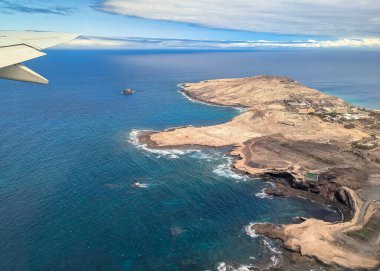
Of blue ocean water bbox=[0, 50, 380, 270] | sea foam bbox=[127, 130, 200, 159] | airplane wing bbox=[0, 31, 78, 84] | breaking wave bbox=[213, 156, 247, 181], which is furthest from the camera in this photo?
sea foam bbox=[127, 130, 200, 159]

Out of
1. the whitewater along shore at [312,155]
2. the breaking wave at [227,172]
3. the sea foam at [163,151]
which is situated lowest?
the sea foam at [163,151]

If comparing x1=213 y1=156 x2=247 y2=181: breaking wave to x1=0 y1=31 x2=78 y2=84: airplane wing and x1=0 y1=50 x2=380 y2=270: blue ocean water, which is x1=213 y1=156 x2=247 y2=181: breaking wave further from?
x1=0 y1=31 x2=78 y2=84: airplane wing

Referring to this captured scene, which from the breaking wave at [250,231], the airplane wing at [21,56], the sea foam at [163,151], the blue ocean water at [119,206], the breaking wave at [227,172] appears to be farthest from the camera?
the sea foam at [163,151]

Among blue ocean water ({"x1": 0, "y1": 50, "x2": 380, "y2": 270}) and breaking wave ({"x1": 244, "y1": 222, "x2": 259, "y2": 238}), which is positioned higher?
breaking wave ({"x1": 244, "y1": 222, "x2": 259, "y2": 238})

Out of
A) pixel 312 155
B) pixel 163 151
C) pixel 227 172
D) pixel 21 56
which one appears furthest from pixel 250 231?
pixel 21 56

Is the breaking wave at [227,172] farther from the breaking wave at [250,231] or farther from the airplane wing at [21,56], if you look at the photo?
the airplane wing at [21,56]

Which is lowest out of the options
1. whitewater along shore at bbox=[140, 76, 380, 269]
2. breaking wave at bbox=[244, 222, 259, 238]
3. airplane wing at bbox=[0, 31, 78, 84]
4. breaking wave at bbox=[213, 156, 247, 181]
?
breaking wave at bbox=[213, 156, 247, 181]

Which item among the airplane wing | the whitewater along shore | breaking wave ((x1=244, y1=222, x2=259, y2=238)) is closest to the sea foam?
the whitewater along shore

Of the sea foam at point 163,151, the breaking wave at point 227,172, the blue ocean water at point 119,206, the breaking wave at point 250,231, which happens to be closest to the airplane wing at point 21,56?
the blue ocean water at point 119,206

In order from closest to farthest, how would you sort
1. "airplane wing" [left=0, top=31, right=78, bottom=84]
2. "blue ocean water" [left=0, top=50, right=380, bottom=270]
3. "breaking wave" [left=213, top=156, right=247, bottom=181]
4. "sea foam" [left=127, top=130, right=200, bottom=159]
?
"airplane wing" [left=0, top=31, right=78, bottom=84] → "blue ocean water" [left=0, top=50, right=380, bottom=270] → "breaking wave" [left=213, top=156, right=247, bottom=181] → "sea foam" [left=127, top=130, right=200, bottom=159]
